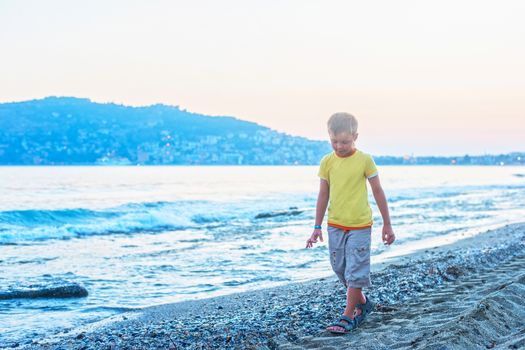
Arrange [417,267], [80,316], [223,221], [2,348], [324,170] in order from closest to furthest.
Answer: [324,170] → [2,348] → [80,316] → [417,267] → [223,221]

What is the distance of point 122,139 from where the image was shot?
121m

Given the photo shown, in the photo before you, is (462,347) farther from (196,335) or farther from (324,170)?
(196,335)

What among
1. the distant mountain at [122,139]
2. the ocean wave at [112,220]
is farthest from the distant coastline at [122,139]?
the ocean wave at [112,220]

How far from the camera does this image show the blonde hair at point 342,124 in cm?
419

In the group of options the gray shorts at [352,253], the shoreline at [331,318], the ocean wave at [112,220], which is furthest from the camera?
the ocean wave at [112,220]

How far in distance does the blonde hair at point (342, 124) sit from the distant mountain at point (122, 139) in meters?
114

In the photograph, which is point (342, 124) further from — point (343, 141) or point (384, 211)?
point (384, 211)

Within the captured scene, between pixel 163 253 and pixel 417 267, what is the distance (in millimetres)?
6296

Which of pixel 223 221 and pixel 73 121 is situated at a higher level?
pixel 73 121

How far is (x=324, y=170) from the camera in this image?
175 inches

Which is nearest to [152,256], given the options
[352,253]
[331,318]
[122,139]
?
[331,318]

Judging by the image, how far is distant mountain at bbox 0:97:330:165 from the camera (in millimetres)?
110375

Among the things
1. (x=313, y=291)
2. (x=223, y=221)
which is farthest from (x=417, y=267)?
(x=223, y=221)

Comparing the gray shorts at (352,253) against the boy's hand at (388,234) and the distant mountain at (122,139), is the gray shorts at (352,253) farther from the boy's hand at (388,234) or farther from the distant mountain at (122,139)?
the distant mountain at (122,139)
